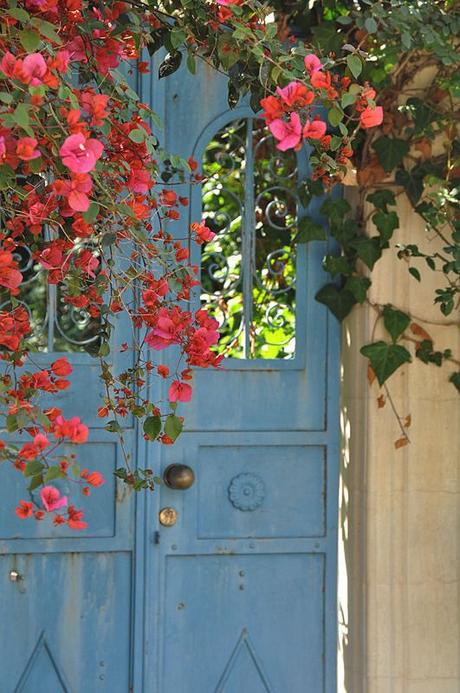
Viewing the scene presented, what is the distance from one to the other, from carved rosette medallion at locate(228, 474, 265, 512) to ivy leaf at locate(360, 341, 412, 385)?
19.2 inches

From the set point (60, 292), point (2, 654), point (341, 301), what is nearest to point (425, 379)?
point (341, 301)

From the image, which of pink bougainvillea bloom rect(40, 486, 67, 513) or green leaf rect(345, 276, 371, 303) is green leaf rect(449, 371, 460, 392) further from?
pink bougainvillea bloom rect(40, 486, 67, 513)

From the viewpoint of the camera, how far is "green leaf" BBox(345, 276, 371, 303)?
135 inches

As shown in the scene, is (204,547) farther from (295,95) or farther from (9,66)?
(9,66)

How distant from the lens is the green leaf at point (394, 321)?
11.2 feet

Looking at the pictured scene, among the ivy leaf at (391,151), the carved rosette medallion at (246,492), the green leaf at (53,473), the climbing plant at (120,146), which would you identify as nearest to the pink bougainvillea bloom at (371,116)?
the climbing plant at (120,146)

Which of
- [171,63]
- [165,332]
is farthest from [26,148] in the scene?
[171,63]

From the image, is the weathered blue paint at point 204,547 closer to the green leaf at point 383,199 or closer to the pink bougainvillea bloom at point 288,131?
the green leaf at point 383,199

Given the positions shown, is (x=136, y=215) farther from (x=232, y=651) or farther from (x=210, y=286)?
(x=232, y=651)

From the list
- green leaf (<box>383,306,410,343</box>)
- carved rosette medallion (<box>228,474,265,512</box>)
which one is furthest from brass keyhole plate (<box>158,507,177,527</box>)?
green leaf (<box>383,306,410,343</box>)

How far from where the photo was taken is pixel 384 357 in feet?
11.1

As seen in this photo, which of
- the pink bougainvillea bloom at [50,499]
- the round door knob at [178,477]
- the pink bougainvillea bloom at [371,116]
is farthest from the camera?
the round door knob at [178,477]

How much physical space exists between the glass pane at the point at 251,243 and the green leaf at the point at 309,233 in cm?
9

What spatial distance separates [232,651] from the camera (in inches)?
138
